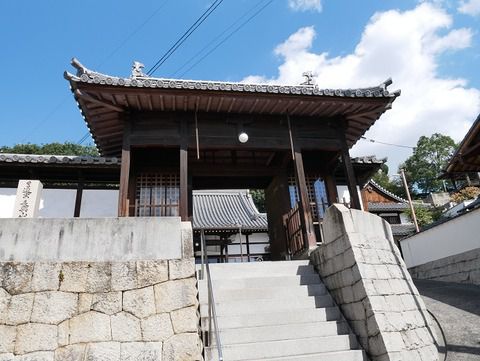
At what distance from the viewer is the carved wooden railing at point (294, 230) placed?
8844 millimetres

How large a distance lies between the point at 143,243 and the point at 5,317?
180 centimetres

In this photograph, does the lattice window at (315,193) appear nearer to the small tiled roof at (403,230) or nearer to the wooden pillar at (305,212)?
the wooden pillar at (305,212)

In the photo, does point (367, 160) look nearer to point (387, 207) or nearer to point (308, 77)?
point (308, 77)

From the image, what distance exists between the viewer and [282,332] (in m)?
4.84

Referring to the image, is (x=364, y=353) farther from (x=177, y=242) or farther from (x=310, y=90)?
(x=310, y=90)

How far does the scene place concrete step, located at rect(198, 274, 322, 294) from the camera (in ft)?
18.8

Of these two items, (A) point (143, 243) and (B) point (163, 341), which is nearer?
(B) point (163, 341)

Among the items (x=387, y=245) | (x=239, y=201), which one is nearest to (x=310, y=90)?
(x=387, y=245)

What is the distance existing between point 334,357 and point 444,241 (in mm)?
7888

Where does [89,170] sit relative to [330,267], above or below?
above

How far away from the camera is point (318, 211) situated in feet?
33.4

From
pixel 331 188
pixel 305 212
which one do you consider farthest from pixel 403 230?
pixel 305 212

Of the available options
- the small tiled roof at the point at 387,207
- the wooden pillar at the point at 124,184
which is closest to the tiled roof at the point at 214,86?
the wooden pillar at the point at 124,184

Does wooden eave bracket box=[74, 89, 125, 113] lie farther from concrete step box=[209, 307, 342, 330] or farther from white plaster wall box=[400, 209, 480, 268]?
white plaster wall box=[400, 209, 480, 268]
